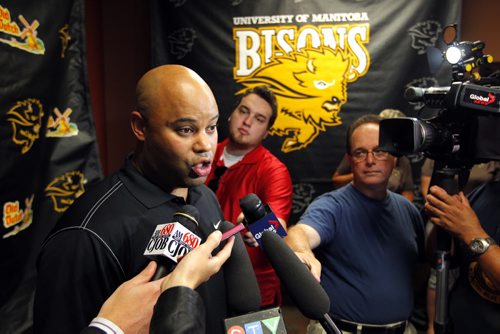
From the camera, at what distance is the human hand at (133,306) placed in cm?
64

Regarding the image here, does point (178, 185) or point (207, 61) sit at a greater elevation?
point (207, 61)

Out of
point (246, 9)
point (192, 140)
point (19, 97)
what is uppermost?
point (246, 9)

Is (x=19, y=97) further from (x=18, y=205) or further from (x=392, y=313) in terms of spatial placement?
(x=392, y=313)

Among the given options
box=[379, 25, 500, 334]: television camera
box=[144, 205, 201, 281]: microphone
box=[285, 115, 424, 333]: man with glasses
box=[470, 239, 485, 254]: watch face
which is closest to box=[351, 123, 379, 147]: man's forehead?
box=[285, 115, 424, 333]: man with glasses

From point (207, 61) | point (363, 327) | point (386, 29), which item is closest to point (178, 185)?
point (363, 327)

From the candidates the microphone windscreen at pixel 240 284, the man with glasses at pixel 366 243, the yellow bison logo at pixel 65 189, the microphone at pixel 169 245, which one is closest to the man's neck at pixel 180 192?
the microphone windscreen at pixel 240 284

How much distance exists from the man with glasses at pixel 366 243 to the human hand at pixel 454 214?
0.72 ft

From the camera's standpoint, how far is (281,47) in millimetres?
2871

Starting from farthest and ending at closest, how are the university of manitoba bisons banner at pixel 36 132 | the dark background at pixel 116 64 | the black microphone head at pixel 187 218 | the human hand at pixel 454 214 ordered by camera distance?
the dark background at pixel 116 64
the university of manitoba bisons banner at pixel 36 132
the human hand at pixel 454 214
the black microphone head at pixel 187 218

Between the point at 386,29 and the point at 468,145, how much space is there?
1.76 m

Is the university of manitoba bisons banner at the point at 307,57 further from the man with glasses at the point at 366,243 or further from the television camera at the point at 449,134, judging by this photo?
the television camera at the point at 449,134

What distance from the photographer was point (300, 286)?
762mm

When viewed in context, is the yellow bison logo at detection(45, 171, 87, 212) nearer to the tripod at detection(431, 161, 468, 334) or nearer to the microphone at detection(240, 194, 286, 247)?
the microphone at detection(240, 194, 286, 247)

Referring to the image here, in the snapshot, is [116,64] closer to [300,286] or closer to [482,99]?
[482,99]
